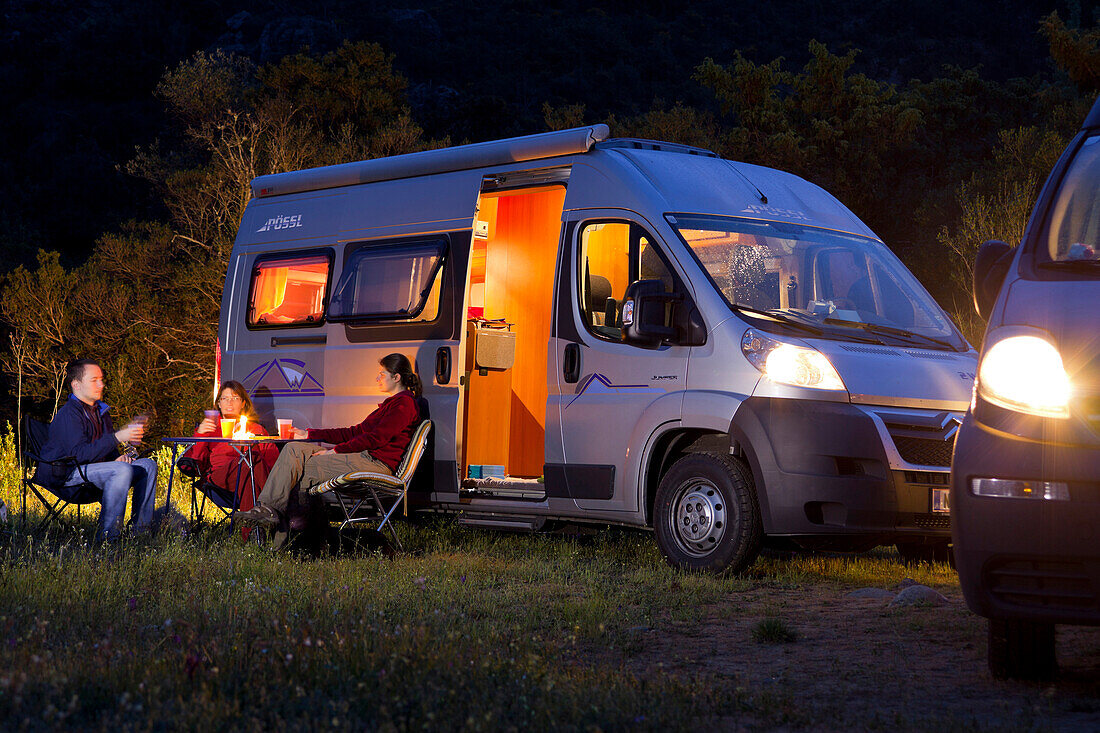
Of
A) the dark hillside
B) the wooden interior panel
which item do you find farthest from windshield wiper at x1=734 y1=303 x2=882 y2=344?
the dark hillside

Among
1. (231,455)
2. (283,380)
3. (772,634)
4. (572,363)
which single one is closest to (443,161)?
(572,363)

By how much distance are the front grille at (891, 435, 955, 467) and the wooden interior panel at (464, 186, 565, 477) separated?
115 inches

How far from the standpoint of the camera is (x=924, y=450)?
6.94m

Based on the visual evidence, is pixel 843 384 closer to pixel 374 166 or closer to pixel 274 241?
pixel 374 166

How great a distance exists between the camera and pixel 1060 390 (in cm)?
421

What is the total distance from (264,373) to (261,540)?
1.64 m

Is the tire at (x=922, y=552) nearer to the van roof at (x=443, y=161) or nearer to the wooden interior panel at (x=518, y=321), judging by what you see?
the wooden interior panel at (x=518, y=321)

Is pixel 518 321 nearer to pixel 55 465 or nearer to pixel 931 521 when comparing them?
pixel 55 465

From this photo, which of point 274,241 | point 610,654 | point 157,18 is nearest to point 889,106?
point 274,241

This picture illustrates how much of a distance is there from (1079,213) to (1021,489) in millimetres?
1350

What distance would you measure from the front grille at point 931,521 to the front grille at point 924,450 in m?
0.28

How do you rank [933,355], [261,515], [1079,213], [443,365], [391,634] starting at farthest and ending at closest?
[443,365] → [261,515] → [933,355] → [391,634] → [1079,213]

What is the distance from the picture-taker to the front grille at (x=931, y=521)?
22.5ft

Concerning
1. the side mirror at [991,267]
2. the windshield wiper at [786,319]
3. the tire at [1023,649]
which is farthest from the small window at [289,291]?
the tire at [1023,649]
